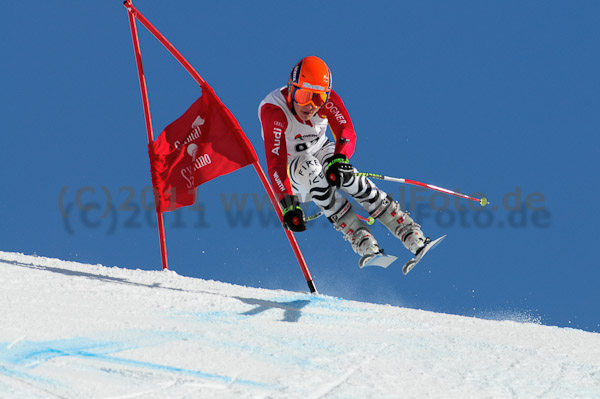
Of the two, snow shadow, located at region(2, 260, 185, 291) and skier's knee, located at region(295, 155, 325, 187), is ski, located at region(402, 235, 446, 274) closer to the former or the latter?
skier's knee, located at region(295, 155, 325, 187)

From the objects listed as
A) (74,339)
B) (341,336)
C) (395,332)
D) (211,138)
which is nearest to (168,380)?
(74,339)

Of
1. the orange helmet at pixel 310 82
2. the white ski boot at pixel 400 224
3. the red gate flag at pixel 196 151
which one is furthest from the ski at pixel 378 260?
the red gate flag at pixel 196 151

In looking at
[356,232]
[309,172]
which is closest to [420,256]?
[356,232]

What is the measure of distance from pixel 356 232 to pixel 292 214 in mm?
701

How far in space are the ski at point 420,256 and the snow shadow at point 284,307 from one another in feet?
3.33

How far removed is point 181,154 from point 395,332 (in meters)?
3.73

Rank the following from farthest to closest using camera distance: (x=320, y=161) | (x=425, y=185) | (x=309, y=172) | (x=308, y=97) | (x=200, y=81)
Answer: (x=200, y=81)
(x=425, y=185)
(x=320, y=161)
(x=309, y=172)
(x=308, y=97)

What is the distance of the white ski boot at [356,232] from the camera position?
19.6 feet

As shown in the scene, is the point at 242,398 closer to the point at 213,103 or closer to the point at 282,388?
the point at 282,388

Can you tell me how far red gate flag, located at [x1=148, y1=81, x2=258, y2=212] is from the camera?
7.78 m

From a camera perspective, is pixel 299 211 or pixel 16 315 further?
pixel 299 211

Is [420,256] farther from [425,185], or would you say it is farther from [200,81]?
[200,81]

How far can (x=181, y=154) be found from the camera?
7.92m

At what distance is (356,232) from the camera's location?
6129mm
